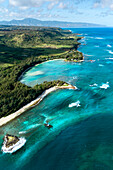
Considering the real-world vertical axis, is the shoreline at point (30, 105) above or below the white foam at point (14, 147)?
above

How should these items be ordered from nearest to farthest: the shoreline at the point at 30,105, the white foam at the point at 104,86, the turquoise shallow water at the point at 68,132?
the turquoise shallow water at the point at 68,132 → the shoreline at the point at 30,105 → the white foam at the point at 104,86

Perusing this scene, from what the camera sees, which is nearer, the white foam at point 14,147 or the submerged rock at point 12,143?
the white foam at point 14,147

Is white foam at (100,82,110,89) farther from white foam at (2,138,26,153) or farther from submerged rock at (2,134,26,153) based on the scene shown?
white foam at (2,138,26,153)

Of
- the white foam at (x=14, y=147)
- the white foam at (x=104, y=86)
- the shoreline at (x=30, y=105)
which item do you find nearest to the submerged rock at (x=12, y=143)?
the white foam at (x=14, y=147)

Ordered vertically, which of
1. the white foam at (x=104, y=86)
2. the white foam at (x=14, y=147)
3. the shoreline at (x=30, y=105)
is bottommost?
the white foam at (x=14, y=147)

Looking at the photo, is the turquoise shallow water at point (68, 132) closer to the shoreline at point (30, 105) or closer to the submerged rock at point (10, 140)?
the shoreline at point (30, 105)

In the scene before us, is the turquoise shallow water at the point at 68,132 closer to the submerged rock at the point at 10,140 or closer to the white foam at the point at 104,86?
the white foam at the point at 104,86

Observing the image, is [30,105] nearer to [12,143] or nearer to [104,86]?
[12,143]

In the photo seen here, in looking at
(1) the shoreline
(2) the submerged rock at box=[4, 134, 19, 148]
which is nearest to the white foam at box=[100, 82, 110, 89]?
(1) the shoreline

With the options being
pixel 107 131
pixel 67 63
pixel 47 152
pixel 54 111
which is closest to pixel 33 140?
pixel 47 152

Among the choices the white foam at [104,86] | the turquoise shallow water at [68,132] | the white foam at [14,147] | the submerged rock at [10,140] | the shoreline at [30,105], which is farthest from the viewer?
the white foam at [104,86]
